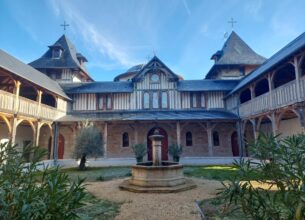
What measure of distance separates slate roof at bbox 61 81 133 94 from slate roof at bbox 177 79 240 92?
203 inches

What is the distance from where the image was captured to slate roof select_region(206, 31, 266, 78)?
72.0 ft

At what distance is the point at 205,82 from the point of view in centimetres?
2061

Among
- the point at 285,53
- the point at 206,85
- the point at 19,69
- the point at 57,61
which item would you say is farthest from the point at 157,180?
the point at 57,61

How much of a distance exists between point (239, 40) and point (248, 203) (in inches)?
1048

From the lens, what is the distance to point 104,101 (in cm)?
1923

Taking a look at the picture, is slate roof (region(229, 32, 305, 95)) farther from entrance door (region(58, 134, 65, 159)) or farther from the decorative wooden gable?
entrance door (region(58, 134, 65, 159))

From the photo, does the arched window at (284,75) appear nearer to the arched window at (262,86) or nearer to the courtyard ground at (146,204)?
the arched window at (262,86)

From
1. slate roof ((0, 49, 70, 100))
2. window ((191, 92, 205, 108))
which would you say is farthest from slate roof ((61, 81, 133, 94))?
window ((191, 92, 205, 108))

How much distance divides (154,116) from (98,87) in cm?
686

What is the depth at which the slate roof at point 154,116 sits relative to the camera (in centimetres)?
1630

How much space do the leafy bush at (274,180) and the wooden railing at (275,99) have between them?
27.8 feet

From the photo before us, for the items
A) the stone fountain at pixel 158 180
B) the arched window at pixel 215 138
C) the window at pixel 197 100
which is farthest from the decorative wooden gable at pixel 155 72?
the stone fountain at pixel 158 180

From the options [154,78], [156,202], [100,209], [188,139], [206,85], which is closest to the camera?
[100,209]

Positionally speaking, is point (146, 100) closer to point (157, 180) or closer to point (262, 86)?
point (262, 86)
